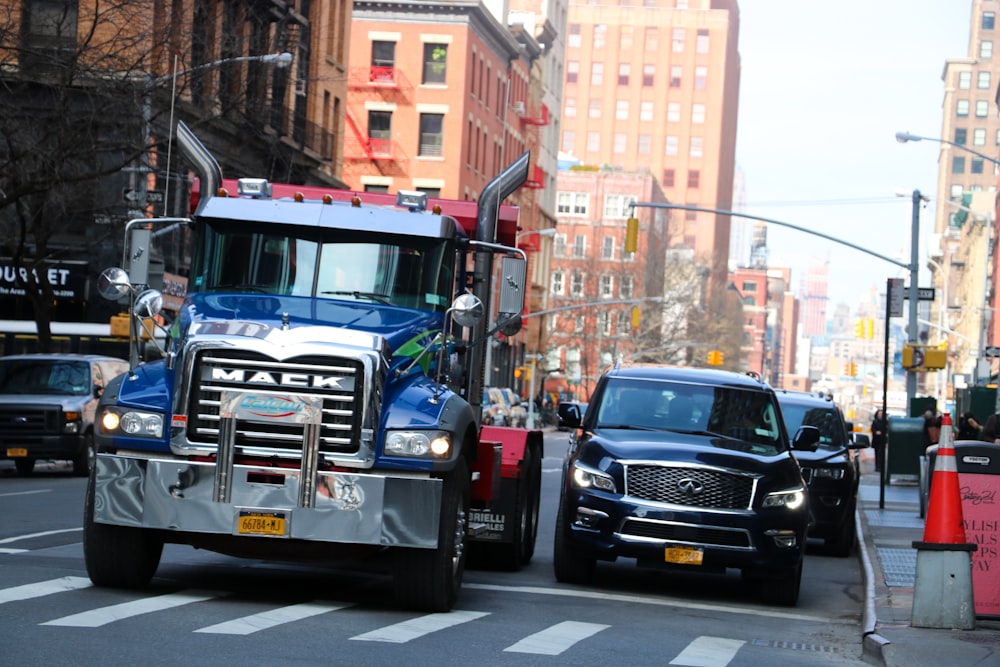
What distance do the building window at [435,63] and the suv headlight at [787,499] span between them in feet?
206

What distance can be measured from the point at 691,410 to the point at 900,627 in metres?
3.81

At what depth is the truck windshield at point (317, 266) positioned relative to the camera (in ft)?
42.7

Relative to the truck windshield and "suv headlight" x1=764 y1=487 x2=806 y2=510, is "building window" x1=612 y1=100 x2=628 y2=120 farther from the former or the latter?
the truck windshield

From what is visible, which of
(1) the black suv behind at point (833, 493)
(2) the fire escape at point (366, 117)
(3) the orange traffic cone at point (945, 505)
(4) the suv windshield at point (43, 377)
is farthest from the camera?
(2) the fire escape at point (366, 117)

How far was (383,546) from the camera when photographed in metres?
11.4

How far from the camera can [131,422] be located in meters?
11.6

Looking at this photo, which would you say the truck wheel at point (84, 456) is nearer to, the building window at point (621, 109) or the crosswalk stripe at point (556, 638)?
the crosswalk stripe at point (556, 638)

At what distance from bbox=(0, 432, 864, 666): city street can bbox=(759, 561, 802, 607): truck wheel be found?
0.36 ft

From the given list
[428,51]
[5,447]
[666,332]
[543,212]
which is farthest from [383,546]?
[666,332]

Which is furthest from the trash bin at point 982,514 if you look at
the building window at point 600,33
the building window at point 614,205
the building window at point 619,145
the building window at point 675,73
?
the building window at point 675,73

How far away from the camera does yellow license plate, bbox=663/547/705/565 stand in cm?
1395

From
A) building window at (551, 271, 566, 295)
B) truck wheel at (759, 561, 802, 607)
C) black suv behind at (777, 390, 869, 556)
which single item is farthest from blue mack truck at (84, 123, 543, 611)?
building window at (551, 271, 566, 295)

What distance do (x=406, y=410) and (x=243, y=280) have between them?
216 centimetres

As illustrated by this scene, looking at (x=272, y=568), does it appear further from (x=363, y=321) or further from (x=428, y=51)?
(x=428, y=51)
